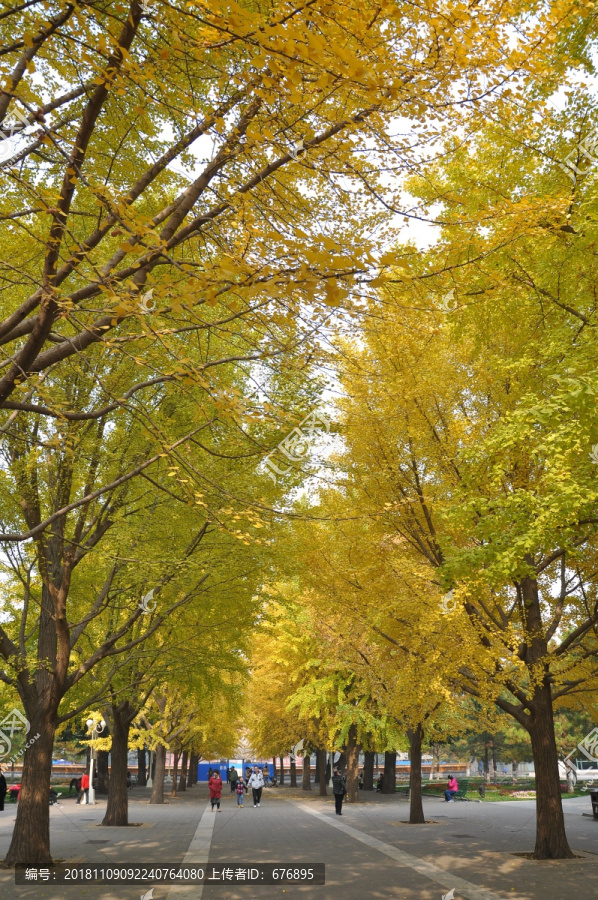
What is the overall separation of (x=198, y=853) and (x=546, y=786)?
6263 mm

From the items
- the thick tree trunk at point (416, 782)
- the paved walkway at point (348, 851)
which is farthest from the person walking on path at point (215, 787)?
the thick tree trunk at point (416, 782)

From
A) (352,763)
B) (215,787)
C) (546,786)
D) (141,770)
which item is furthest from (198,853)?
(141,770)

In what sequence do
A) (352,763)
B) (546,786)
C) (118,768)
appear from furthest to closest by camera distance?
1. (352,763)
2. (118,768)
3. (546,786)

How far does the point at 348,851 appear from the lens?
13.1m

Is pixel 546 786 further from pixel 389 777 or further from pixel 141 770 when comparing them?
pixel 141 770

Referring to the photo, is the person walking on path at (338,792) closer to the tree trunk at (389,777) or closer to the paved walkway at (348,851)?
the paved walkway at (348,851)

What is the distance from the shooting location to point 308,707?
23.3m

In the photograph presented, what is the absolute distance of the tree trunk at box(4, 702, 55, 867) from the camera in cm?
1091

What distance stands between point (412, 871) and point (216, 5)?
11407mm

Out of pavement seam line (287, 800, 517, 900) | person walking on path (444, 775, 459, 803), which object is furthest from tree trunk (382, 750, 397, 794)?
pavement seam line (287, 800, 517, 900)

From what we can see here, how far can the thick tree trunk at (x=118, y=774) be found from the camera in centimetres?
1862

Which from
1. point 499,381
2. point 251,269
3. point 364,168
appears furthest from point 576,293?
point 251,269

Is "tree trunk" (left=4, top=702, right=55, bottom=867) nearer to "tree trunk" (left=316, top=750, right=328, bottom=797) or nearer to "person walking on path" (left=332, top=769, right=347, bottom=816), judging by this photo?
"person walking on path" (left=332, top=769, right=347, bottom=816)

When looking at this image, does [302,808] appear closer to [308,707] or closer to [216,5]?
[308,707]
